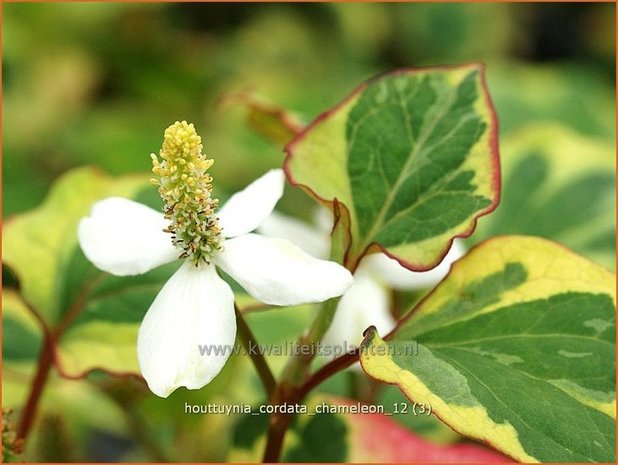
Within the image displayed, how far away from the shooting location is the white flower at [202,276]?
0.52 m

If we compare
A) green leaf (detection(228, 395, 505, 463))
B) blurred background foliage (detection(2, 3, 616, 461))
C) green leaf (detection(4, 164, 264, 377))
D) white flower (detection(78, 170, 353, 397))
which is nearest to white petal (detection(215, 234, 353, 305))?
white flower (detection(78, 170, 353, 397))

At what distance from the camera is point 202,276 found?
564 millimetres

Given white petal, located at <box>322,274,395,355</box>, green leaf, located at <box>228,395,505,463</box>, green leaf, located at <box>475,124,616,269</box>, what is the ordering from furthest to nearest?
green leaf, located at <box>475,124,616,269</box> < white petal, located at <box>322,274,395,355</box> < green leaf, located at <box>228,395,505,463</box>

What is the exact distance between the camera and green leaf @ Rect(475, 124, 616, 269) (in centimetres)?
99

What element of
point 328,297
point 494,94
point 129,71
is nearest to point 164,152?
point 328,297

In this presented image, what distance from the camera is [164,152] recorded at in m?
0.56

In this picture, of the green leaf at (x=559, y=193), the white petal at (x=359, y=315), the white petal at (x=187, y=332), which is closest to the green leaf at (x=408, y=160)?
the white petal at (x=187, y=332)

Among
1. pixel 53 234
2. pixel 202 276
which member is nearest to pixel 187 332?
pixel 202 276

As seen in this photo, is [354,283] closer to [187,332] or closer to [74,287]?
[187,332]

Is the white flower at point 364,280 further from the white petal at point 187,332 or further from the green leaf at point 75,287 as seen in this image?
the white petal at point 187,332

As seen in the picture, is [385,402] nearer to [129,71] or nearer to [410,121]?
[410,121]

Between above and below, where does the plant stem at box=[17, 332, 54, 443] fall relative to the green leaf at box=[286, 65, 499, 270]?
below

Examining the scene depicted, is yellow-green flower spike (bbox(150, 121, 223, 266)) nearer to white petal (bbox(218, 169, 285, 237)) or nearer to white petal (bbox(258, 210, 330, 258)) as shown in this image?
white petal (bbox(218, 169, 285, 237))

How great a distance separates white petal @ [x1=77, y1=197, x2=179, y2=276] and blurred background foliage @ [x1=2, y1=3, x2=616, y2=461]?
0.38m
